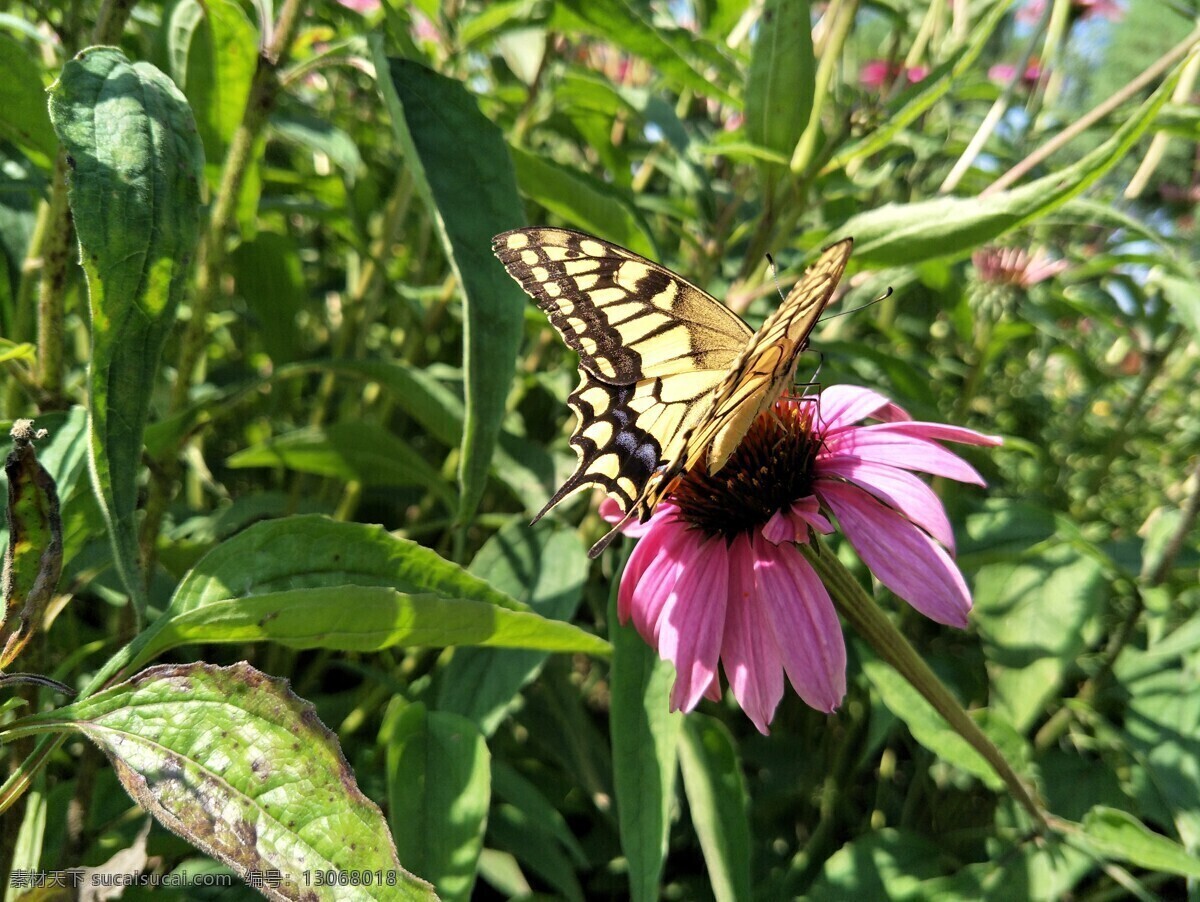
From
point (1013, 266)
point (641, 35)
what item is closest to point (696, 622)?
point (641, 35)

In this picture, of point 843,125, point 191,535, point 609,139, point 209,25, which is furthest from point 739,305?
point 191,535

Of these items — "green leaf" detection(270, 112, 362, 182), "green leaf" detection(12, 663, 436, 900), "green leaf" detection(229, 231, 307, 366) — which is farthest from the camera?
"green leaf" detection(229, 231, 307, 366)

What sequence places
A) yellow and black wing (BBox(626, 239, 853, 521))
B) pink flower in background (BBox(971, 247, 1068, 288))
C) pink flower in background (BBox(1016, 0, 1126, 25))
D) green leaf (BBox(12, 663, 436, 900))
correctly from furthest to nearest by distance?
1. pink flower in background (BBox(1016, 0, 1126, 25))
2. pink flower in background (BBox(971, 247, 1068, 288))
3. yellow and black wing (BBox(626, 239, 853, 521))
4. green leaf (BBox(12, 663, 436, 900))

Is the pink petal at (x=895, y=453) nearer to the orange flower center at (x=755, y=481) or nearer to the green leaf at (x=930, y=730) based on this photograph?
the orange flower center at (x=755, y=481)

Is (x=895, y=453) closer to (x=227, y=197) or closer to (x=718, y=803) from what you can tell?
(x=718, y=803)

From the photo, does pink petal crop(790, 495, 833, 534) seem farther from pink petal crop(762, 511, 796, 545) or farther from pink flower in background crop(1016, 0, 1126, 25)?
pink flower in background crop(1016, 0, 1126, 25)

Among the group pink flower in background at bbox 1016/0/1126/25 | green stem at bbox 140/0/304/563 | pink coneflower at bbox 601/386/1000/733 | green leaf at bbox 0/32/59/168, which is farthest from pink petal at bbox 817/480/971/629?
pink flower in background at bbox 1016/0/1126/25
